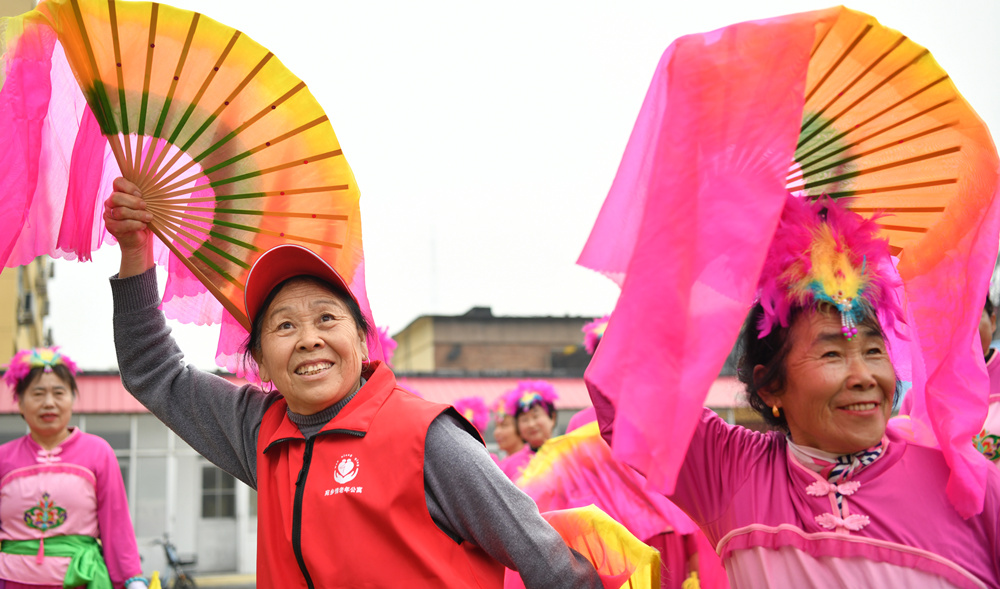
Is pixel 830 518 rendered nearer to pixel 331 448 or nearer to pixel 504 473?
pixel 504 473

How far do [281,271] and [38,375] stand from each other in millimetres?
3464

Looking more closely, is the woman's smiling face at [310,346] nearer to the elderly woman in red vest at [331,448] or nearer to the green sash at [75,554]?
the elderly woman in red vest at [331,448]

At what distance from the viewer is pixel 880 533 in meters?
1.97

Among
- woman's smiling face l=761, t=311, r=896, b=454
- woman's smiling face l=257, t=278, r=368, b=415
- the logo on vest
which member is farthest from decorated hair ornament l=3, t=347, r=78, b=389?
woman's smiling face l=761, t=311, r=896, b=454

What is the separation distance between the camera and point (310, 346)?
2281 mm

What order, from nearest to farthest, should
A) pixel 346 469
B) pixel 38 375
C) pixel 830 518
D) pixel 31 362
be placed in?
1. pixel 830 518
2. pixel 346 469
3. pixel 38 375
4. pixel 31 362

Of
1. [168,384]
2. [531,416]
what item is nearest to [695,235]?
[168,384]

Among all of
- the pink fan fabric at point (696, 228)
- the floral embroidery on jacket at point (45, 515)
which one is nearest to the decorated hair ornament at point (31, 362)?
the floral embroidery on jacket at point (45, 515)

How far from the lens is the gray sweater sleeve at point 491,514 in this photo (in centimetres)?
202

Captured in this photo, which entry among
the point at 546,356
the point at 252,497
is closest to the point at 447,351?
the point at 546,356

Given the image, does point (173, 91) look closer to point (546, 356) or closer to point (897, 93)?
point (897, 93)

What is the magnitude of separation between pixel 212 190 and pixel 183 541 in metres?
14.8

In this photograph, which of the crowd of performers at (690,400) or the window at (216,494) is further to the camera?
the window at (216,494)

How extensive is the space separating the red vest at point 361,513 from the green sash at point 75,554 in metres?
3.05
